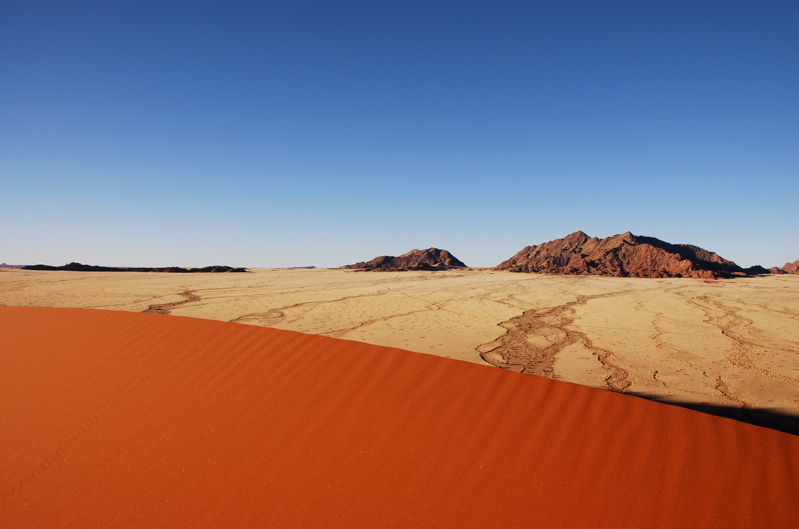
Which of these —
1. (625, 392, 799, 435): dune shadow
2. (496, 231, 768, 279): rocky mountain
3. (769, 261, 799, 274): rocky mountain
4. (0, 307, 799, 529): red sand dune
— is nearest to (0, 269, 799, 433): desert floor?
(625, 392, 799, 435): dune shadow

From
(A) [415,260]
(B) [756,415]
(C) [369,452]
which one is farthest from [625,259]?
(C) [369,452]

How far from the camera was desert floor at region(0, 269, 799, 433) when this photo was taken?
11.7 ft

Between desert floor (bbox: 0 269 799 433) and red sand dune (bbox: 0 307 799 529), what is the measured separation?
3.58ft

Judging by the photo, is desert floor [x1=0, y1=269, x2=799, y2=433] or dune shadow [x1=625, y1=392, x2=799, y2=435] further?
desert floor [x1=0, y1=269, x2=799, y2=433]

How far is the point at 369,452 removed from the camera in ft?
7.92

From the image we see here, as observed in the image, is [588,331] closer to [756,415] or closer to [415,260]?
[756,415]

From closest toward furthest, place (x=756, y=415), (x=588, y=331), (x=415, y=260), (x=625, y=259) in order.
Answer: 1. (x=756, y=415)
2. (x=588, y=331)
3. (x=625, y=259)
4. (x=415, y=260)

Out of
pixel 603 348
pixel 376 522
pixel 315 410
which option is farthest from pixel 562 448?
pixel 603 348

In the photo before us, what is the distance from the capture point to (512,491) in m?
2.06

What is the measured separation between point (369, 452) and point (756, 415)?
3.15m

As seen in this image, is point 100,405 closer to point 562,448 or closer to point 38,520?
point 38,520

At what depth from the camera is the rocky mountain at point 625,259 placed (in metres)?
23.1

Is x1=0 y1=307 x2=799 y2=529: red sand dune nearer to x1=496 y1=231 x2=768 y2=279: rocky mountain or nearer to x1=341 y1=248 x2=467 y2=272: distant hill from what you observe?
x1=496 y1=231 x2=768 y2=279: rocky mountain

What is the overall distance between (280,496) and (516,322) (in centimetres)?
541
